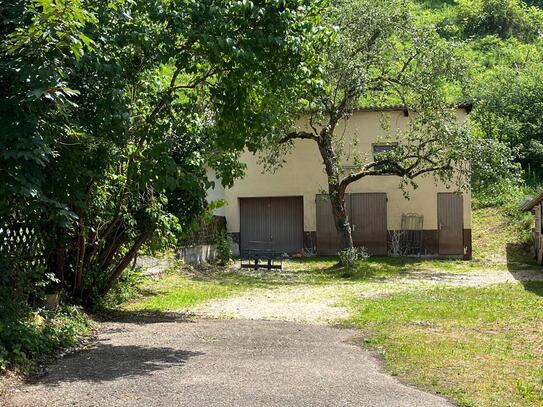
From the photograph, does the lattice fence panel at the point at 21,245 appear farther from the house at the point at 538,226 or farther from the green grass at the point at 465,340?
the house at the point at 538,226

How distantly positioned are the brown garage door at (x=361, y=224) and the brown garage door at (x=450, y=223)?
199 centimetres

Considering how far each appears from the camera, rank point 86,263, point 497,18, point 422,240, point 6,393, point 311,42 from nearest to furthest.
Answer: point 6,393 < point 311,42 < point 86,263 < point 422,240 < point 497,18

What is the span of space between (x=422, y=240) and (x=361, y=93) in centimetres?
702

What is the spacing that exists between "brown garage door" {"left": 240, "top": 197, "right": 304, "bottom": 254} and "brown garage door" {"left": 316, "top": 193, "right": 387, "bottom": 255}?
106 cm

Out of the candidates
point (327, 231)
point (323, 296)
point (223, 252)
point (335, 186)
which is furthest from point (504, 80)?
point (323, 296)

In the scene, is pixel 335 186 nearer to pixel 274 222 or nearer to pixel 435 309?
pixel 274 222

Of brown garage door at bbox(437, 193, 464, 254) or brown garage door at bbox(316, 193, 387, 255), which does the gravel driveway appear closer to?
brown garage door at bbox(316, 193, 387, 255)

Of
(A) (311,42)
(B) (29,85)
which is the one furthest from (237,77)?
(B) (29,85)

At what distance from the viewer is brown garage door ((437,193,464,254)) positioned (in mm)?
24234

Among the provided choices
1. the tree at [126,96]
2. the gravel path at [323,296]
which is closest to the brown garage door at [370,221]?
the gravel path at [323,296]

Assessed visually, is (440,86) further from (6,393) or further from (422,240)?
(6,393)

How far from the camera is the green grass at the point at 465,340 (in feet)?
21.4

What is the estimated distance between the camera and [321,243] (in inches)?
990

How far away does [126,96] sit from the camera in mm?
8039
